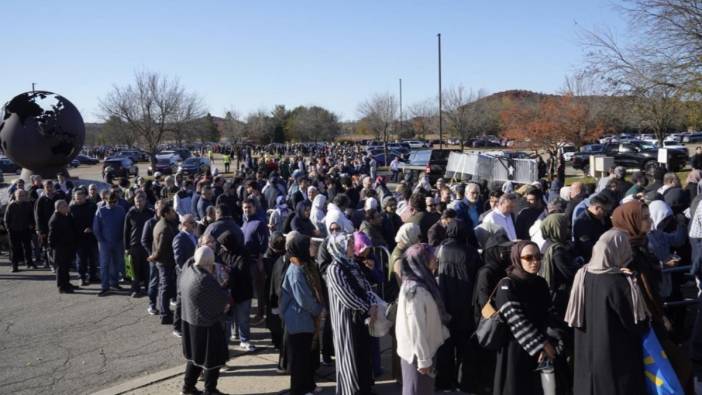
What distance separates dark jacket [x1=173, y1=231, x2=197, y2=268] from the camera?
7.70m

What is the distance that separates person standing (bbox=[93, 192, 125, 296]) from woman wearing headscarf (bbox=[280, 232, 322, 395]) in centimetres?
567

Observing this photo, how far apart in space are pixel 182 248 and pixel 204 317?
220 centimetres

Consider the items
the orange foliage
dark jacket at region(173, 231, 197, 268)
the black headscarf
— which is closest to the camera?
the black headscarf

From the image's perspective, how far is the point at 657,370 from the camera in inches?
172

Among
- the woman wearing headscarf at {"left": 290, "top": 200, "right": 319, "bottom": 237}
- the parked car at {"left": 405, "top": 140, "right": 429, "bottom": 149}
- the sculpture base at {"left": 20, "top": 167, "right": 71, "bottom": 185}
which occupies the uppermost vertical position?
the parked car at {"left": 405, "top": 140, "right": 429, "bottom": 149}

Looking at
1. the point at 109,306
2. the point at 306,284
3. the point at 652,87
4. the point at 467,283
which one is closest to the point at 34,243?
the point at 109,306

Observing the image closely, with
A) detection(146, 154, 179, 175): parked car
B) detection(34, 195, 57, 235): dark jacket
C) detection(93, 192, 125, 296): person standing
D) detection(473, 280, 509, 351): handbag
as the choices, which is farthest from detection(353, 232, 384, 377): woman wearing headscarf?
detection(146, 154, 179, 175): parked car

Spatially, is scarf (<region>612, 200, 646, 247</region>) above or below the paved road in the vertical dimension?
above

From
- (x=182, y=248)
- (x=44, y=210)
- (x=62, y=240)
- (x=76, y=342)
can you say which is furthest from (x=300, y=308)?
(x=44, y=210)

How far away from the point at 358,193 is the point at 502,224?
6.91m

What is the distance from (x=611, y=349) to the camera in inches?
174

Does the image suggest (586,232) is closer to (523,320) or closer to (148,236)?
(523,320)

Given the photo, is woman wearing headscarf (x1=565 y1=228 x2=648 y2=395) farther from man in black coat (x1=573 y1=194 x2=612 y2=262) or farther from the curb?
the curb

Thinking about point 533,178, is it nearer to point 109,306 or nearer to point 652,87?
point 652,87
